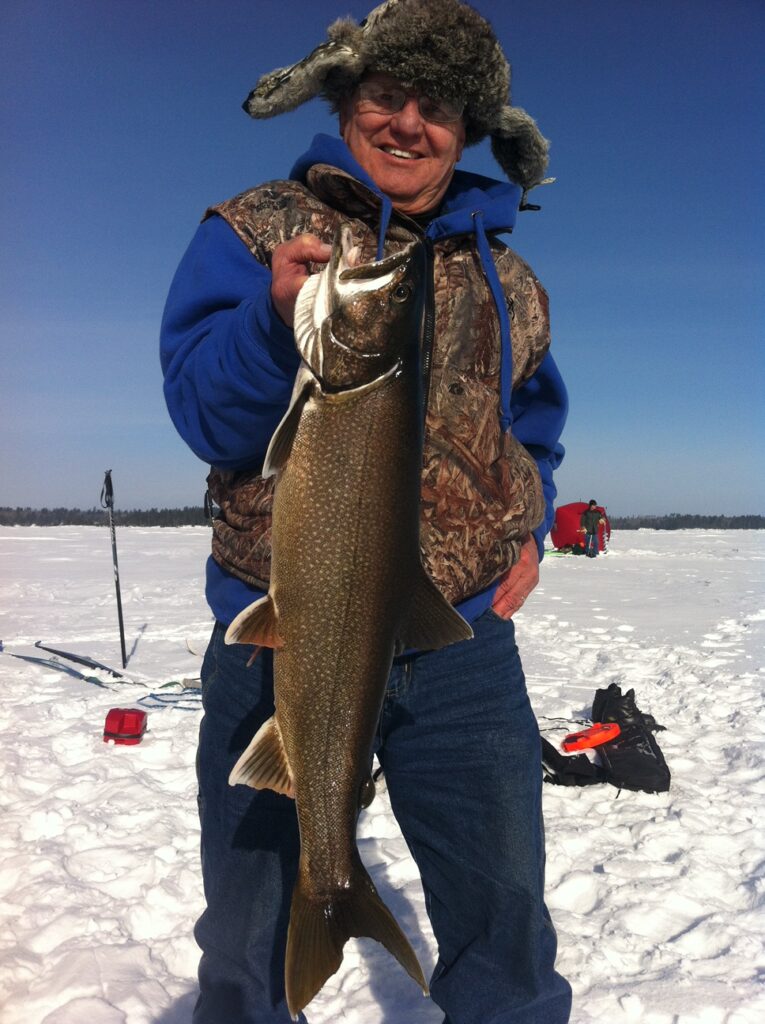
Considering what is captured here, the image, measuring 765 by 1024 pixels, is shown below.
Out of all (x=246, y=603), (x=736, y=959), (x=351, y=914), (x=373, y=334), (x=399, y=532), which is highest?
(x=373, y=334)

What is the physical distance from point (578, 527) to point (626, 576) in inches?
226

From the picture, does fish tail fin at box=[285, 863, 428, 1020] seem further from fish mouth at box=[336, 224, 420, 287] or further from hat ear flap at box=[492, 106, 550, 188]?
hat ear flap at box=[492, 106, 550, 188]

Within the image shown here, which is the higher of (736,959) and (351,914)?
(351,914)

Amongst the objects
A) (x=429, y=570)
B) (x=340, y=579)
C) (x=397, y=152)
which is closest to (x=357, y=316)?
(x=340, y=579)

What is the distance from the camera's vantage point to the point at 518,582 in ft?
8.15

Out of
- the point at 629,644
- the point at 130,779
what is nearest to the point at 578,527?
the point at 629,644

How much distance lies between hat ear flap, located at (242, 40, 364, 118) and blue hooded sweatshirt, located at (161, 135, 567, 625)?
0.92 feet

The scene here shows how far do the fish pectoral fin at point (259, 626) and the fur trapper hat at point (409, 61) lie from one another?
5.75 feet

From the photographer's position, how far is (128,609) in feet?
39.4

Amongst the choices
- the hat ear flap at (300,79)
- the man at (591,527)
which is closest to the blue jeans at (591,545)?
the man at (591,527)

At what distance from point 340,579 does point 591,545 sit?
2240cm

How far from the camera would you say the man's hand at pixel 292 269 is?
1.63 m

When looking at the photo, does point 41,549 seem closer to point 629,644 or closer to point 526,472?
point 629,644

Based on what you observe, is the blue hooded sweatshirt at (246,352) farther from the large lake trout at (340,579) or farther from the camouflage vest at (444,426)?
the large lake trout at (340,579)
